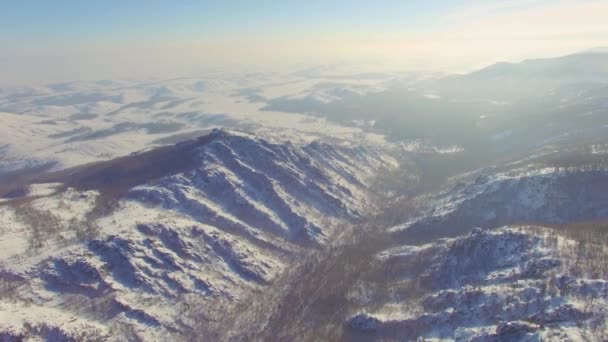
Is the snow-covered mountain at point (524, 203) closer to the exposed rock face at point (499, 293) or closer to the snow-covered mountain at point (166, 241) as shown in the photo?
the exposed rock face at point (499, 293)

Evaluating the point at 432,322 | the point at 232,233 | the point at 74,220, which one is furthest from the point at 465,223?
the point at 74,220

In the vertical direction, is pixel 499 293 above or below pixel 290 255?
above

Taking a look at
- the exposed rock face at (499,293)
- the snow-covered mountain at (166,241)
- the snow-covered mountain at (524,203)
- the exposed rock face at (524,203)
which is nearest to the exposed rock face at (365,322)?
the exposed rock face at (499,293)

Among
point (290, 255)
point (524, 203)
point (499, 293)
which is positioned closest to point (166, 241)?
point (290, 255)

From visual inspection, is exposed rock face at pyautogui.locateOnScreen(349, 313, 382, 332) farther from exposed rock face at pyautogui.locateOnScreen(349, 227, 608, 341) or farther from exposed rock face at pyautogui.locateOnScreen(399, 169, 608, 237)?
exposed rock face at pyautogui.locateOnScreen(399, 169, 608, 237)

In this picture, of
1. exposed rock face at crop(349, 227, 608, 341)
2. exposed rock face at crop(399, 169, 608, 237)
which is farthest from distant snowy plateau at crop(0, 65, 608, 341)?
exposed rock face at crop(399, 169, 608, 237)

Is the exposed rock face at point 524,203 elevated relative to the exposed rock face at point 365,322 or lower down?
elevated

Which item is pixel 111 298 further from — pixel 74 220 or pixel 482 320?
pixel 482 320

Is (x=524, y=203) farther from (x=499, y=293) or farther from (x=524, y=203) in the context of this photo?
(x=499, y=293)
